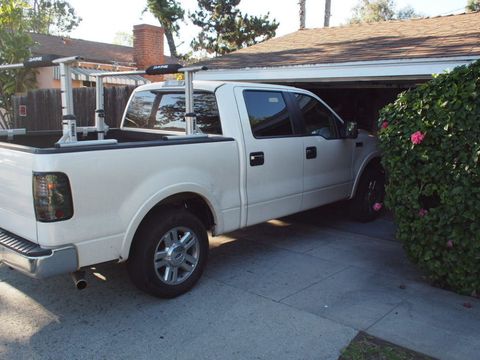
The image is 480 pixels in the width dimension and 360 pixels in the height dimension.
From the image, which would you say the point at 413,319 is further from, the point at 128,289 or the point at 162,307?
the point at 128,289

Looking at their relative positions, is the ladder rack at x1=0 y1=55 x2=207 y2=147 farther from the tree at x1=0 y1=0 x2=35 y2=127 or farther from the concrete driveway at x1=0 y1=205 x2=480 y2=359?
the tree at x1=0 y1=0 x2=35 y2=127

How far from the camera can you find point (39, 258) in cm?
357

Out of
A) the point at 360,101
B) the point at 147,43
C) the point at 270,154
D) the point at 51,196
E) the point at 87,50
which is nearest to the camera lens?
the point at 51,196

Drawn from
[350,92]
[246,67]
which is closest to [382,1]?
[350,92]

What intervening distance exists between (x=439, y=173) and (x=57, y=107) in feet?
29.1

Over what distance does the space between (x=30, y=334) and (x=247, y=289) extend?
1971 millimetres

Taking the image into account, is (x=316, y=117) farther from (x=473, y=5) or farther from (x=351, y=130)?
(x=473, y=5)

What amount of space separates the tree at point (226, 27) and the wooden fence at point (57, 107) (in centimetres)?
1330

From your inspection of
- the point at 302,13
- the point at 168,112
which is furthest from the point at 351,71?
the point at 302,13

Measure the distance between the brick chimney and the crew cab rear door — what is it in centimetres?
1199

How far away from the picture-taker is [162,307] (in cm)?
437

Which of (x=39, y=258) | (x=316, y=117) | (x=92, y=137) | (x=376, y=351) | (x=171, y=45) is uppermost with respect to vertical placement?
(x=171, y=45)

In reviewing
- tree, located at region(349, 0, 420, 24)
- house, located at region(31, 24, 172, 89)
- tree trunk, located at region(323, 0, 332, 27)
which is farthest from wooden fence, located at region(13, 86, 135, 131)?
tree, located at region(349, 0, 420, 24)

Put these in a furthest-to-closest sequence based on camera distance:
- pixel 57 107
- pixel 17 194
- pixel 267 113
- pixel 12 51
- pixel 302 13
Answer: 1. pixel 302 13
2. pixel 12 51
3. pixel 57 107
4. pixel 267 113
5. pixel 17 194
